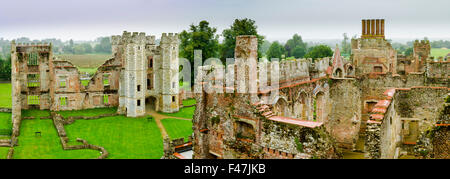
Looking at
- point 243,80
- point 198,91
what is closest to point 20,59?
point 198,91

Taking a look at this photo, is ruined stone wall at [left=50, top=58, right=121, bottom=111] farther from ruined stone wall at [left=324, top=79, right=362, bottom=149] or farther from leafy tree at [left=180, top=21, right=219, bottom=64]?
ruined stone wall at [left=324, top=79, right=362, bottom=149]

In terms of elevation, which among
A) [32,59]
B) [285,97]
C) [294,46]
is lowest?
[285,97]

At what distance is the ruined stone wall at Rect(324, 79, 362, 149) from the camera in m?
24.0

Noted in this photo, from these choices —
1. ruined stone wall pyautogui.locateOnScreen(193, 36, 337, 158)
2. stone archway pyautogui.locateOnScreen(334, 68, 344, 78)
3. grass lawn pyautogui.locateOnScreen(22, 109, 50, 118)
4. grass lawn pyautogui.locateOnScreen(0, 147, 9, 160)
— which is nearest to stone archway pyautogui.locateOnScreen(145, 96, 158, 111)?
grass lawn pyautogui.locateOnScreen(22, 109, 50, 118)

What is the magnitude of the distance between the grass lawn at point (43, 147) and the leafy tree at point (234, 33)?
3021cm

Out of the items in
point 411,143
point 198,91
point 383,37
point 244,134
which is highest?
point 383,37

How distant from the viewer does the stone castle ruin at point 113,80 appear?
139 feet

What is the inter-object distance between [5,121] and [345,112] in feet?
103

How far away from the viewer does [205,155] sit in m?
18.9

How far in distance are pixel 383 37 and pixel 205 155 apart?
795 inches

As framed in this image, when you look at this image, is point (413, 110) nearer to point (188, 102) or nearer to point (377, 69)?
point (377, 69)

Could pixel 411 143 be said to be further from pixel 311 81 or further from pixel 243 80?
pixel 243 80

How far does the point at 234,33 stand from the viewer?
192 feet

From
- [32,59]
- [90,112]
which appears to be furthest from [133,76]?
[32,59]
